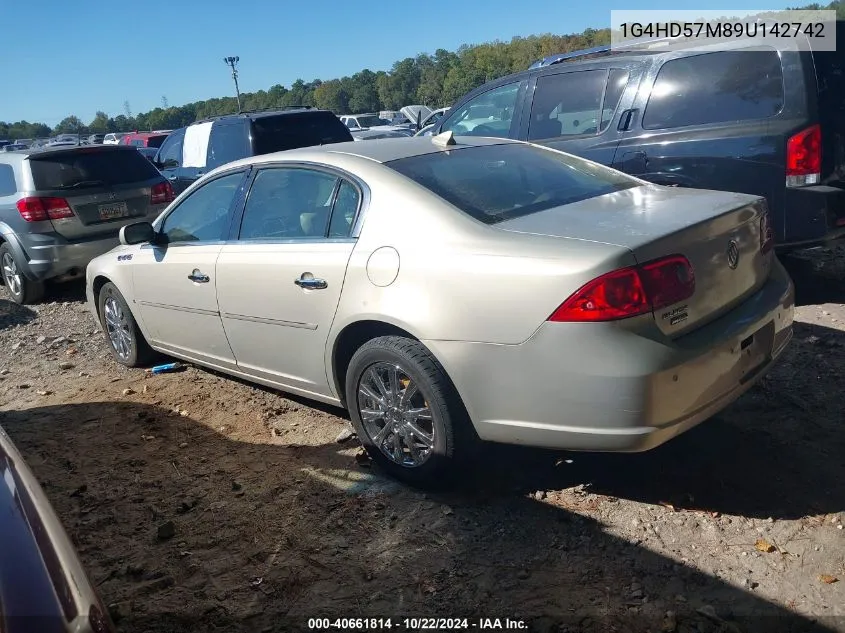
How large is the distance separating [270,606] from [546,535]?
3.71ft

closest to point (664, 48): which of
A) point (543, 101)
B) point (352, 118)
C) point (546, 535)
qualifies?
point (543, 101)

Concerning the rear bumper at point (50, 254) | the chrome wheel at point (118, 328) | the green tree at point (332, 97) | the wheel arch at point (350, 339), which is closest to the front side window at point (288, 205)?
the wheel arch at point (350, 339)

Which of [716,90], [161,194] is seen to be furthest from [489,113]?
[161,194]

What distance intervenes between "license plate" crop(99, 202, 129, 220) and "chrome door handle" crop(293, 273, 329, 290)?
5217 millimetres

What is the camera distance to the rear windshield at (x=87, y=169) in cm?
798

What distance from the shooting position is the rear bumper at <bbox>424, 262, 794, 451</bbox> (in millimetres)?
2789

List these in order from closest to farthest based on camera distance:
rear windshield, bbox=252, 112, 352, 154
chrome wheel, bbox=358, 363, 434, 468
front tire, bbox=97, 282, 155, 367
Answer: chrome wheel, bbox=358, 363, 434, 468
front tire, bbox=97, 282, 155, 367
rear windshield, bbox=252, 112, 352, 154

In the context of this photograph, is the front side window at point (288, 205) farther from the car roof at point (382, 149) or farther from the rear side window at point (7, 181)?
the rear side window at point (7, 181)

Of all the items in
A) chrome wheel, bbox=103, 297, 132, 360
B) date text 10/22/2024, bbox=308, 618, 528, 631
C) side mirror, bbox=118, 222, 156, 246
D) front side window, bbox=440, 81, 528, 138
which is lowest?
date text 10/22/2024, bbox=308, 618, 528, 631

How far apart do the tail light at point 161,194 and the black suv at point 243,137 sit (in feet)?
3.72

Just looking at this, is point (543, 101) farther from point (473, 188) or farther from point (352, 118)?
point (352, 118)

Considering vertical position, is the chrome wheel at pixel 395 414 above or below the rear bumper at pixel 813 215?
below

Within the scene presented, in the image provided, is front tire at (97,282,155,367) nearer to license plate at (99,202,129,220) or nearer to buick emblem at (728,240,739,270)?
license plate at (99,202,129,220)

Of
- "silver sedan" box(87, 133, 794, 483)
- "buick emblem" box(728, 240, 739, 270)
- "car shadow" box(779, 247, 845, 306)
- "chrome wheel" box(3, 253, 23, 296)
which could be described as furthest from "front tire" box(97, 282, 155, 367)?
"car shadow" box(779, 247, 845, 306)
